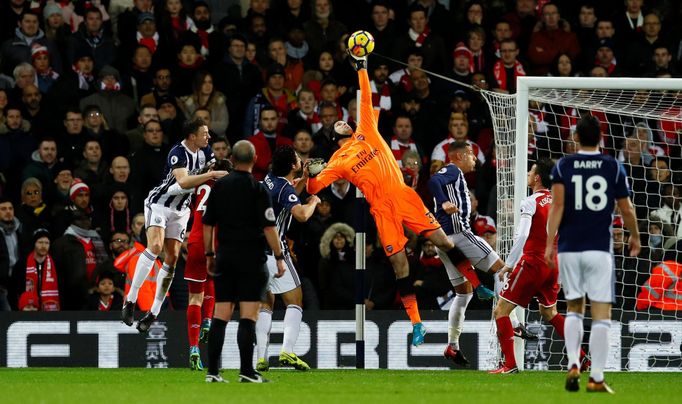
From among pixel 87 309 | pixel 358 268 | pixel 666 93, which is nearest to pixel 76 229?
pixel 87 309

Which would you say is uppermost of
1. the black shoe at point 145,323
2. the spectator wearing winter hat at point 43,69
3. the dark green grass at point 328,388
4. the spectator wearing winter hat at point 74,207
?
the spectator wearing winter hat at point 43,69

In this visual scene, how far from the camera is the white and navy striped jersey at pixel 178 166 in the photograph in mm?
14469

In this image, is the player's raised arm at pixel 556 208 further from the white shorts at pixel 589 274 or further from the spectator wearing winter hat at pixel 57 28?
the spectator wearing winter hat at pixel 57 28

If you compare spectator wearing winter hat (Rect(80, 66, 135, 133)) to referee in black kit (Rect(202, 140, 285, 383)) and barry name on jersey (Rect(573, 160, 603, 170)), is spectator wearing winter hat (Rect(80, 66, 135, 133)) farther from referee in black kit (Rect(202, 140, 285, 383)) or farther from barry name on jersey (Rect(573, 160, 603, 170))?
barry name on jersey (Rect(573, 160, 603, 170))

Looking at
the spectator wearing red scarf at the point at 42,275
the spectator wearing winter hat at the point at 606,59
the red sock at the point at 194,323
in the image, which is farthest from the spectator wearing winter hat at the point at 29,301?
the spectator wearing winter hat at the point at 606,59

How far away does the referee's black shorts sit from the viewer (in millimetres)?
11500

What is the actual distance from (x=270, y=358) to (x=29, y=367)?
3.04 meters

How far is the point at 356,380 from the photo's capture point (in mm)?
13164

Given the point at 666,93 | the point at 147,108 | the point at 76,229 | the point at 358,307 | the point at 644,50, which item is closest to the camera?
the point at 358,307

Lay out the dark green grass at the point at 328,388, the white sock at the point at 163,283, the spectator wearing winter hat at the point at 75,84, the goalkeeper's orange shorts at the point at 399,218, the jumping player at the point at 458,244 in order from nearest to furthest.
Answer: the dark green grass at the point at 328,388, the jumping player at the point at 458,244, the goalkeeper's orange shorts at the point at 399,218, the white sock at the point at 163,283, the spectator wearing winter hat at the point at 75,84

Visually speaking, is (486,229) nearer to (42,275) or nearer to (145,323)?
(145,323)

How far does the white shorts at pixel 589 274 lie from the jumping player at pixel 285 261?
12.1ft

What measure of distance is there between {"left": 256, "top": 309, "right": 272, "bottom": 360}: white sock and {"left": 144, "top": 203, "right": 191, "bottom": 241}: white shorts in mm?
1436

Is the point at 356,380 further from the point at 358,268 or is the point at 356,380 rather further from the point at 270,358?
the point at 270,358
